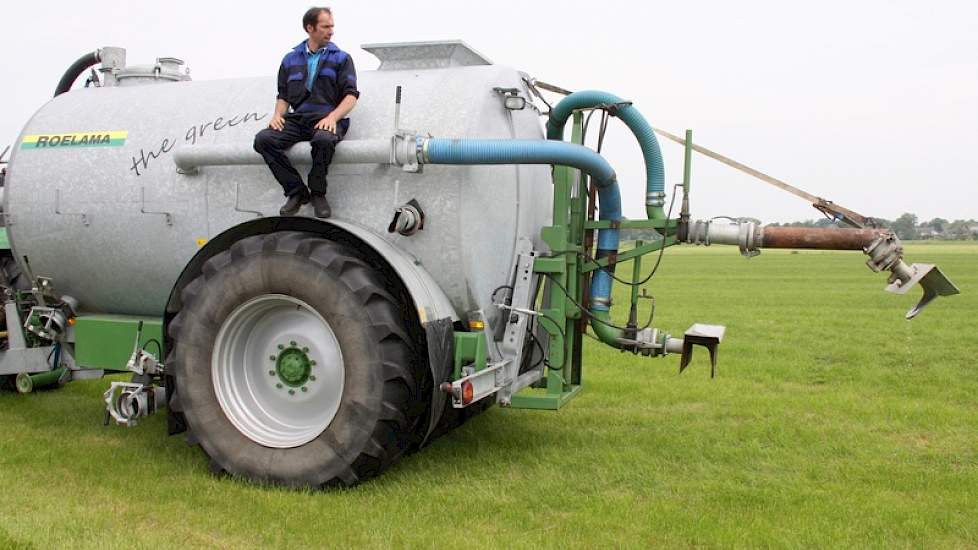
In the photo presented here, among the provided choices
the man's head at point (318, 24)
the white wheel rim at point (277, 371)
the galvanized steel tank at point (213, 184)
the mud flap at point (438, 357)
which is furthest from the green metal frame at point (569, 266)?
the man's head at point (318, 24)

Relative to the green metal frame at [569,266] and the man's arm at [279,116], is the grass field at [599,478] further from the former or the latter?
the man's arm at [279,116]

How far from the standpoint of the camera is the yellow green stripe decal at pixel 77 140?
6.83 metres

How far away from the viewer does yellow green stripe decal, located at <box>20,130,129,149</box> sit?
22.4 ft

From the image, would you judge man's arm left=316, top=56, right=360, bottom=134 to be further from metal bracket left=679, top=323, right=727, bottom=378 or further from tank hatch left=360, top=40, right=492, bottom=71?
metal bracket left=679, top=323, right=727, bottom=378

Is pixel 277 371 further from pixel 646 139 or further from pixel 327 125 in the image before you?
pixel 646 139

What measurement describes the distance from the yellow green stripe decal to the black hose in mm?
1090

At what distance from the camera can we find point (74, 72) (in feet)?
26.6

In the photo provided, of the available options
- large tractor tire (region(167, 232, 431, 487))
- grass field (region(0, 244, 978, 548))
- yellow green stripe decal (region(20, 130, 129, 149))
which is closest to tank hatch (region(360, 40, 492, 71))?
large tractor tire (region(167, 232, 431, 487))

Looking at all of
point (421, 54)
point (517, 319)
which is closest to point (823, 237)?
point (517, 319)

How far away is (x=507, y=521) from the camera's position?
5113 mm

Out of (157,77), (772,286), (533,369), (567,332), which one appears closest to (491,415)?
(533,369)

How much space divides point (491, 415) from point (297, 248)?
2.97m

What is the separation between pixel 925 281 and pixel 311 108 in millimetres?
4404

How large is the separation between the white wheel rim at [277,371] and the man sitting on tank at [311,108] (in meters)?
0.72
